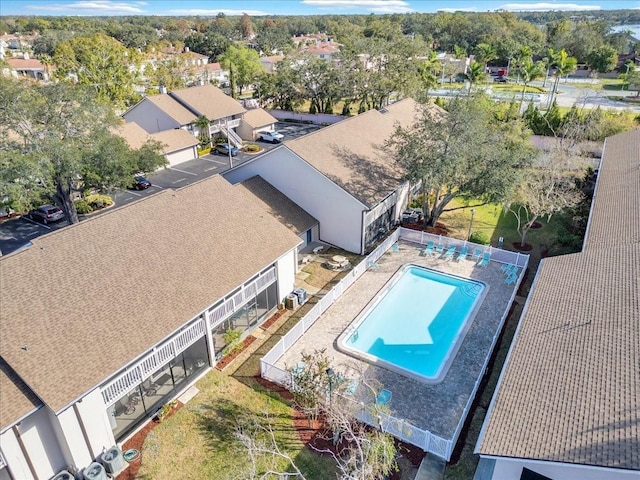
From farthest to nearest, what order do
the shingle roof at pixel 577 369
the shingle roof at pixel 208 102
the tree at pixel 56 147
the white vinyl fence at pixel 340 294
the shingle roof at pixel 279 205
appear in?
the shingle roof at pixel 208 102, the shingle roof at pixel 279 205, the tree at pixel 56 147, the white vinyl fence at pixel 340 294, the shingle roof at pixel 577 369

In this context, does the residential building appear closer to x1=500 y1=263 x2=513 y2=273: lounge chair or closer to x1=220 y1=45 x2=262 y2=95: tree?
x1=500 y1=263 x2=513 y2=273: lounge chair

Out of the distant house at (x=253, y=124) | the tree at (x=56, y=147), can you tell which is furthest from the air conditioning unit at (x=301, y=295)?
the distant house at (x=253, y=124)

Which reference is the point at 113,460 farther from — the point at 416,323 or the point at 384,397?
the point at 416,323

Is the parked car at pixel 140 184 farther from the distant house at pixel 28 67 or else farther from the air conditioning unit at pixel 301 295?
the distant house at pixel 28 67

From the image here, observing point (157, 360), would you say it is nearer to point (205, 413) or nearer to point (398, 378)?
point (205, 413)

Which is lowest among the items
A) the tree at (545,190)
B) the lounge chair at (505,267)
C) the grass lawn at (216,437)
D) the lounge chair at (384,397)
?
Result: the grass lawn at (216,437)

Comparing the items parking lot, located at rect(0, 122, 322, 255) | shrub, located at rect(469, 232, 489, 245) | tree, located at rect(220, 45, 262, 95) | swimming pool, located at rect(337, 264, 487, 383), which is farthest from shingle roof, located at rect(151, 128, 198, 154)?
tree, located at rect(220, 45, 262, 95)
